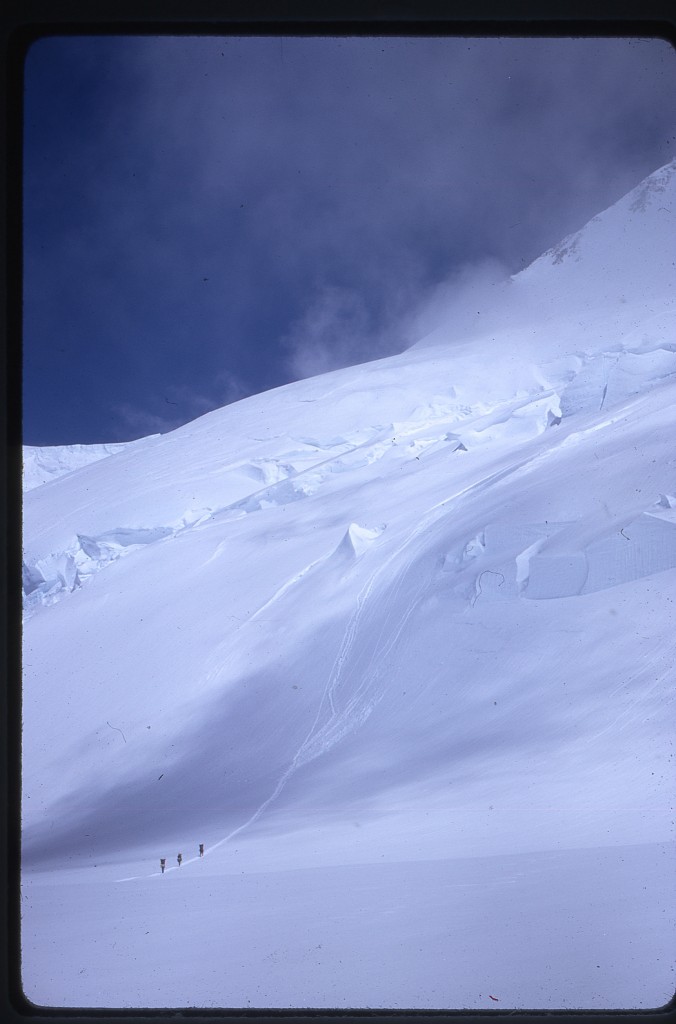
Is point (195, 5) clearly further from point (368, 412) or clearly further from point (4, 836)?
point (368, 412)

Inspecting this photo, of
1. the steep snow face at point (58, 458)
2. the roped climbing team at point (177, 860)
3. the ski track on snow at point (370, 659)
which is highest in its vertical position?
the steep snow face at point (58, 458)

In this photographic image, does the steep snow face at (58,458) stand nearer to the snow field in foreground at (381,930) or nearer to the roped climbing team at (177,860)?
the roped climbing team at (177,860)

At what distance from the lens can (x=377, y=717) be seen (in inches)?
190

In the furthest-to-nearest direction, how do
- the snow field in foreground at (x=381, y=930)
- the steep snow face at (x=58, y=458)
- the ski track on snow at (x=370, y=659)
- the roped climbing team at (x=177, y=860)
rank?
the steep snow face at (x=58, y=458), the ski track on snow at (x=370, y=659), the roped climbing team at (x=177, y=860), the snow field in foreground at (x=381, y=930)

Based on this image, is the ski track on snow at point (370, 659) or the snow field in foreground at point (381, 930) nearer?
the snow field in foreground at point (381, 930)

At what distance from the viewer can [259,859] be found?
3613 mm

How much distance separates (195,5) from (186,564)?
20.8 feet

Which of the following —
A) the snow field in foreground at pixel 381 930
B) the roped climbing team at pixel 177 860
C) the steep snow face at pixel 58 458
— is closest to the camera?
the snow field in foreground at pixel 381 930

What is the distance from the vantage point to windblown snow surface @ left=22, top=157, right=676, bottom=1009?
A: 238cm

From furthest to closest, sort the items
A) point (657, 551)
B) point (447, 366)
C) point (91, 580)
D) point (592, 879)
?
point (447, 366), point (91, 580), point (657, 551), point (592, 879)

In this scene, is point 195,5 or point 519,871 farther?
point 519,871

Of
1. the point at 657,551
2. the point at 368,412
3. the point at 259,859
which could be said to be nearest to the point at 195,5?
the point at 259,859

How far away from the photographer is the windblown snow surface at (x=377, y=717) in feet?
7.81

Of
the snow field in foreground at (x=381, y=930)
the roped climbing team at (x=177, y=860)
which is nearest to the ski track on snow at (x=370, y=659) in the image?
the roped climbing team at (x=177, y=860)
